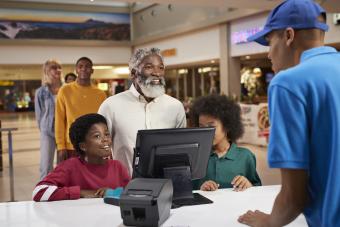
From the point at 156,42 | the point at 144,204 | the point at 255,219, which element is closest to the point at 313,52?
the point at 255,219

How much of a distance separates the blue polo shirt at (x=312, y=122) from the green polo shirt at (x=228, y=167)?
1.33 meters

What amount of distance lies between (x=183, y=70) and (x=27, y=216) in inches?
593

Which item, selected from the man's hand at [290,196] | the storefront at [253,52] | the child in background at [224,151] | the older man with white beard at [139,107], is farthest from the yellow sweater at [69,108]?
the storefront at [253,52]

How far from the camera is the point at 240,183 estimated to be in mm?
2395

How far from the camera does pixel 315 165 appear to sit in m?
1.22

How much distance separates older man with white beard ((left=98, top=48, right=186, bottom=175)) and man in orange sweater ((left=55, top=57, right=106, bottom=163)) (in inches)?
55.3

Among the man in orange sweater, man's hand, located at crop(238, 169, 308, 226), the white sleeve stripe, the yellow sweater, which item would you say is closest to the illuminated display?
the man in orange sweater

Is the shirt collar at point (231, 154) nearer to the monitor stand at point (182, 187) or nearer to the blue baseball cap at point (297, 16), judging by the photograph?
the monitor stand at point (182, 187)

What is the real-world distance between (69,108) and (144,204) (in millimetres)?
2686

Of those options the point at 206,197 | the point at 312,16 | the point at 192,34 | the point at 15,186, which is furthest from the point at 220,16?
the point at 312,16

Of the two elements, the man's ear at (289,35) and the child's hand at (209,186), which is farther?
the child's hand at (209,186)

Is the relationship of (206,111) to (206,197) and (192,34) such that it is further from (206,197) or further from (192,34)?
(192,34)

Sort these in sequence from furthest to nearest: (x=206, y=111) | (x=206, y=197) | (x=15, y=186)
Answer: (x=15, y=186)
(x=206, y=111)
(x=206, y=197)

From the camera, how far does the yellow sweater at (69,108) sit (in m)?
4.19
